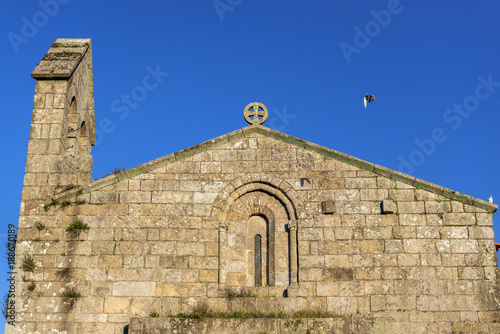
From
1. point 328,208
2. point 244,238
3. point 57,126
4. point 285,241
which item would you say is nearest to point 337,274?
point 285,241

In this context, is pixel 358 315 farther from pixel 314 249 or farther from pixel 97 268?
pixel 97 268

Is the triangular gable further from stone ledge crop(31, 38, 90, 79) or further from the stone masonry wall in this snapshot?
stone ledge crop(31, 38, 90, 79)

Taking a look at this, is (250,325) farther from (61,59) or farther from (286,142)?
(61,59)

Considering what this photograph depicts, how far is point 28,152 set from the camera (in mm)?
13445

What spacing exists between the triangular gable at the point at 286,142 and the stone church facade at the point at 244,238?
0.08ft

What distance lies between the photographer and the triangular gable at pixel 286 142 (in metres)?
13.0

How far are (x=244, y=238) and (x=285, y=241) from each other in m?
0.90

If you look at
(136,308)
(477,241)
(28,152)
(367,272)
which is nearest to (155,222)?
(136,308)

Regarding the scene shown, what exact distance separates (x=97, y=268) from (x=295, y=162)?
190 inches

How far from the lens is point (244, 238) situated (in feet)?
42.9

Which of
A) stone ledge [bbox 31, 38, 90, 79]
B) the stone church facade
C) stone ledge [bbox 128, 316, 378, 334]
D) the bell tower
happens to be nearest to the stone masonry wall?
the stone church facade

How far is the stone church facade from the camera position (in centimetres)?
1217

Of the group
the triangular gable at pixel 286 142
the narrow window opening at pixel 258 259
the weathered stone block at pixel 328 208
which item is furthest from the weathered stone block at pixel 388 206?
the narrow window opening at pixel 258 259

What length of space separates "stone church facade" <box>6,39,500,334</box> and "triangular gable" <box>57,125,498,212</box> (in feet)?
0.08
